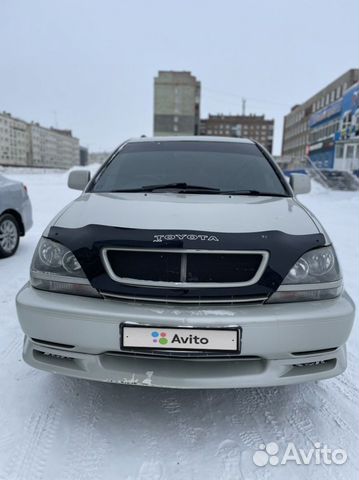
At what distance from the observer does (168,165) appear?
304 centimetres

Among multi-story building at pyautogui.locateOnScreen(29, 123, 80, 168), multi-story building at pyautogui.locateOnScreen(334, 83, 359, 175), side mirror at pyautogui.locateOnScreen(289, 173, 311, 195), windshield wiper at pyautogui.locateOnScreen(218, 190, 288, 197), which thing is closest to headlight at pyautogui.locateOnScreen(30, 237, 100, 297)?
windshield wiper at pyautogui.locateOnScreen(218, 190, 288, 197)

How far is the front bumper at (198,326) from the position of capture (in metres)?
1.68

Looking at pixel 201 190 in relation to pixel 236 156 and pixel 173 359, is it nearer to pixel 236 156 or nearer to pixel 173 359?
pixel 236 156

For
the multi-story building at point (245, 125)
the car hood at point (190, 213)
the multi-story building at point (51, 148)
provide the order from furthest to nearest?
the multi-story building at point (51, 148)
the multi-story building at point (245, 125)
the car hood at point (190, 213)

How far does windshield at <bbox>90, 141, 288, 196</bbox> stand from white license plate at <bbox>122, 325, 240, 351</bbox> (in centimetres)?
123

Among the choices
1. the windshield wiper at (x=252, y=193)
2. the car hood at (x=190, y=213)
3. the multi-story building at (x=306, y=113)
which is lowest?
the car hood at (x=190, y=213)

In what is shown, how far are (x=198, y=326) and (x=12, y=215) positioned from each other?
176 inches

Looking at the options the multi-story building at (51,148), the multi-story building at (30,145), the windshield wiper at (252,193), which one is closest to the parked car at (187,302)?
the windshield wiper at (252,193)

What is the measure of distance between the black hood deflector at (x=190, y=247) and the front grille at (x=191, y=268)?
24 millimetres

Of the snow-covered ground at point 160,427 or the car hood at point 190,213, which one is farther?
the car hood at point 190,213

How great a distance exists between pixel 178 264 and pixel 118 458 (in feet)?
3.06

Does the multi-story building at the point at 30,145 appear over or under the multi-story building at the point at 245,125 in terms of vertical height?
under

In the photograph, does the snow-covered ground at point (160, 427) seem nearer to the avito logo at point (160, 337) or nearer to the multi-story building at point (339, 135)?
the avito logo at point (160, 337)

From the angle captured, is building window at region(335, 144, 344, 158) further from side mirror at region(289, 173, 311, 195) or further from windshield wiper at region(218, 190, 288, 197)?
windshield wiper at region(218, 190, 288, 197)
